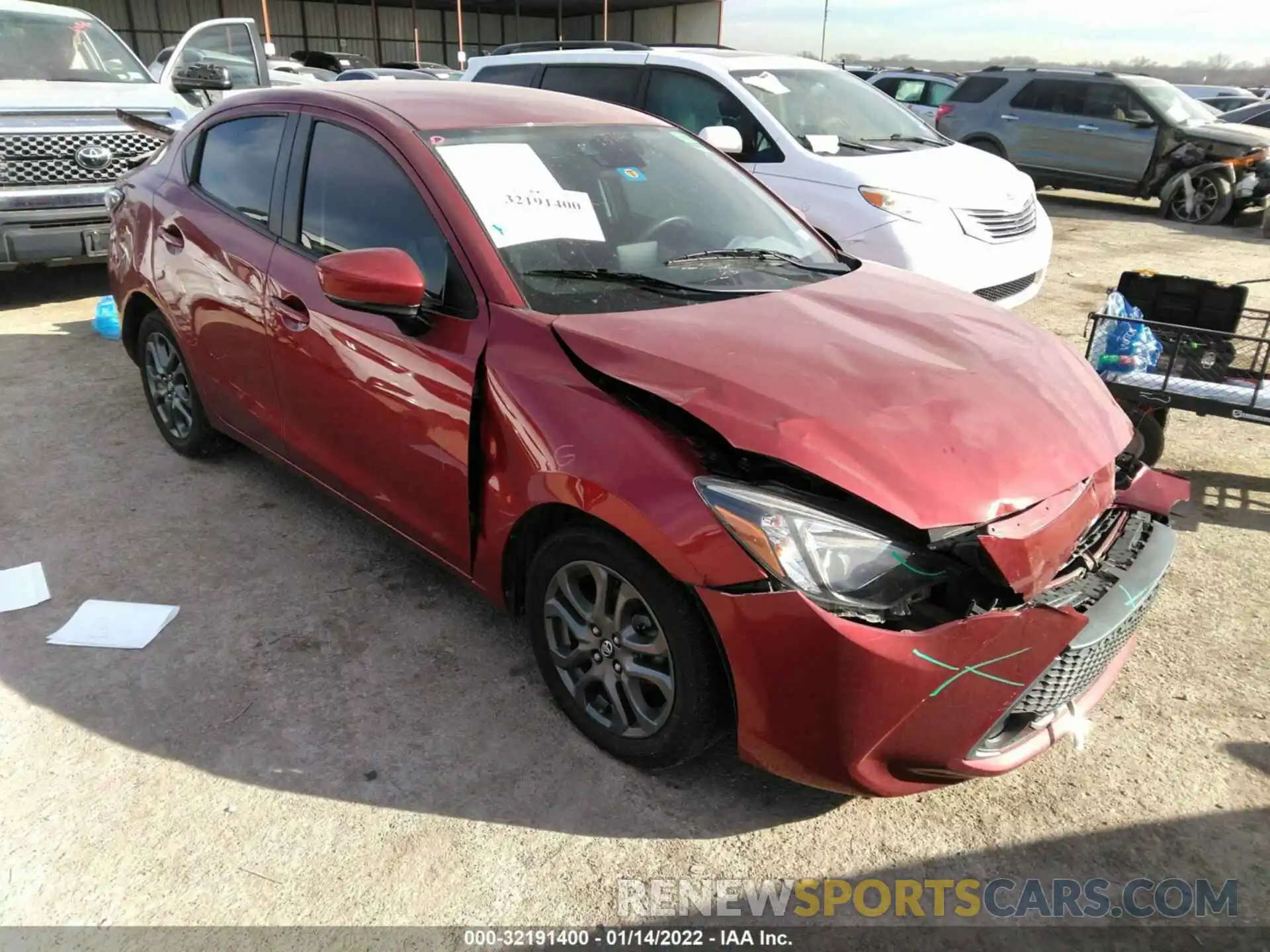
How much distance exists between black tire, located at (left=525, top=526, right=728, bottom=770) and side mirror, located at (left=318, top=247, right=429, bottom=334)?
80 centimetres

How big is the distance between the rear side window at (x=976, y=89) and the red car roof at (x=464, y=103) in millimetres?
12379

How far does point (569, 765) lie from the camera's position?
2590 millimetres

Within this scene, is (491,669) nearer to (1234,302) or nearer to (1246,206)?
(1234,302)

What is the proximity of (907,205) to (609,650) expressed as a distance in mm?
4441

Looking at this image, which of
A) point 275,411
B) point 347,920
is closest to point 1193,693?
point 347,920

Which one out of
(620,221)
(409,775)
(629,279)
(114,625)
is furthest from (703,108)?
(409,775)

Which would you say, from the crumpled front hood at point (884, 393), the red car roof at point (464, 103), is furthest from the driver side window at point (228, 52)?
the crumpled front hood at point (884, 393)

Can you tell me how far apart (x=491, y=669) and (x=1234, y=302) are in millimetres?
3606

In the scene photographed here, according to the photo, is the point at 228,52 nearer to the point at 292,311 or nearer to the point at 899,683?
the point at 292,311

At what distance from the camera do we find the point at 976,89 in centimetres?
1423

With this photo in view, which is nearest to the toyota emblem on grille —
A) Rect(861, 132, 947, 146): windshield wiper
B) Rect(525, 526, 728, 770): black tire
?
Rect(861, 132, 947, 146): windshield wiper

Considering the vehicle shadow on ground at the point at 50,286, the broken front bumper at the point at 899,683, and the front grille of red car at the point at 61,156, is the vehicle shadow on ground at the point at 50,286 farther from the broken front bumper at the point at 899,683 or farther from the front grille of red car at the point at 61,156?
the broken front bumper at the point at 899,683

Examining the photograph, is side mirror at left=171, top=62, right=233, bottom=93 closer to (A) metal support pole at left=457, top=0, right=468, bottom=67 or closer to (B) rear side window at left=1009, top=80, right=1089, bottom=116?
(A) metal support pole at left=457, top=0, right=468, bottom=67

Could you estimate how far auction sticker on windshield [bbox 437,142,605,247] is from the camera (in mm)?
2766
